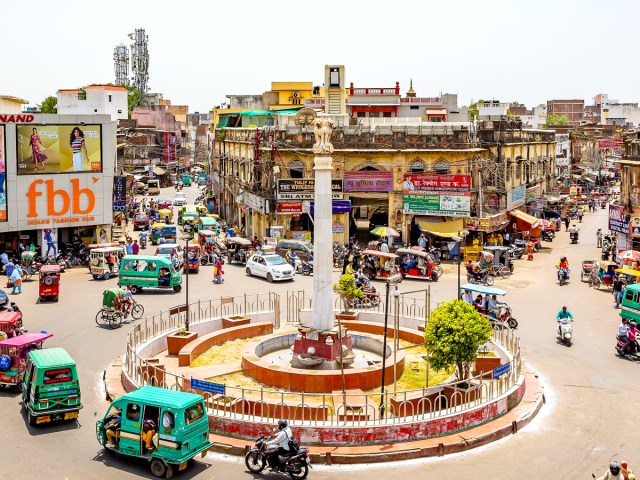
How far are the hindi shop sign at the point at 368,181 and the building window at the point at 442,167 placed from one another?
2.53 metres

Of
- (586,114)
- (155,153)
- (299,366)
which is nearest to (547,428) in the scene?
(299,366)

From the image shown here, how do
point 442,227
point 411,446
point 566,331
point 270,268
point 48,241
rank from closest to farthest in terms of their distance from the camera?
point 411,446 → point 566,331 → point 270,268 → point 48,241 → point 442,227

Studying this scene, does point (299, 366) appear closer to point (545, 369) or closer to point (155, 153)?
point (545, 369)

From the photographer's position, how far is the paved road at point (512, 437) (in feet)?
46.9

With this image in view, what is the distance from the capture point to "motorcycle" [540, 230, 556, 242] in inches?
1986

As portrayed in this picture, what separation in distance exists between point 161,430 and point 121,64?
122837 millimetres

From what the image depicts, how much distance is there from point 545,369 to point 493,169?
25293 millimetres

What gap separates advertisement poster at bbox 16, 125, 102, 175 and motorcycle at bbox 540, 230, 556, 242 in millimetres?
28473

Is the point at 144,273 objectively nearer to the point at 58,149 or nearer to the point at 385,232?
the point at 58,149

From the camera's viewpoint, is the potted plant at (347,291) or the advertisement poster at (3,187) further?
the advertisement poster at (3,187)

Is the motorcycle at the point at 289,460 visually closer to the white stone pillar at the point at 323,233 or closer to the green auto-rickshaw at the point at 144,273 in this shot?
the white stone pillar at the point at 323,233

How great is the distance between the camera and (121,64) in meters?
128

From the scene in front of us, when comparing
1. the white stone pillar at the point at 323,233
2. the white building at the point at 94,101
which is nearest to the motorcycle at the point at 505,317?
the white stone pillar at the point at 323,233

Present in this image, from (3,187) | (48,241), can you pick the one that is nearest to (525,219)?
(48,241)
